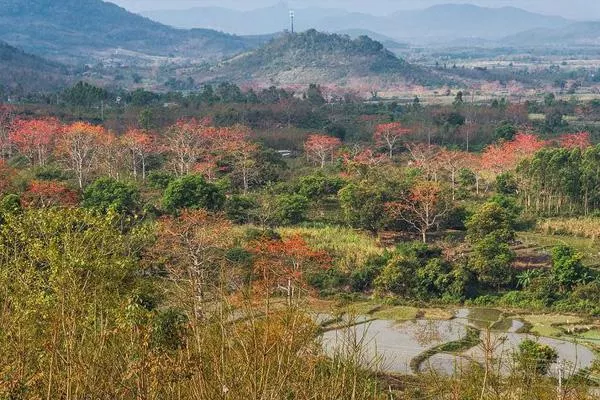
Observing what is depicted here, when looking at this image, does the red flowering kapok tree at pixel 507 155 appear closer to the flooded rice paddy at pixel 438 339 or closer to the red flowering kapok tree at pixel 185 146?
the red flowering kapok tree at pixel 185 146

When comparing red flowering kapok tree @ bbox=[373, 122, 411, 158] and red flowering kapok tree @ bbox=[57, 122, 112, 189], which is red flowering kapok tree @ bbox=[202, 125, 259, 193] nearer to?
red flowering kapok tree @ bbox=[57, 122, 112, 189]

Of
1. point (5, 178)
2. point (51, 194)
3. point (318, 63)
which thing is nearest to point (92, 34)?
point (318, 63)

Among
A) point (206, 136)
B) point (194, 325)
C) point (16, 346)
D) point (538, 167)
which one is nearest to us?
point (194, 325)

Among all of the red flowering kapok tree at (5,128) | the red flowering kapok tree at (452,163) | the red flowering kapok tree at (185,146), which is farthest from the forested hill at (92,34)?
the red flowering kapok tree at (452,163)

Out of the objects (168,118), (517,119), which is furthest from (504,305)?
(517,119)

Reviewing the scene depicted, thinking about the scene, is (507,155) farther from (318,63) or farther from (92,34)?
(92,34)

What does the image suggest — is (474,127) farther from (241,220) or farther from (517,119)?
(241,220)

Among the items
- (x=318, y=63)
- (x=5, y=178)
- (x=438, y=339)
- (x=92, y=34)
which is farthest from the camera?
(x=92, y=34)
